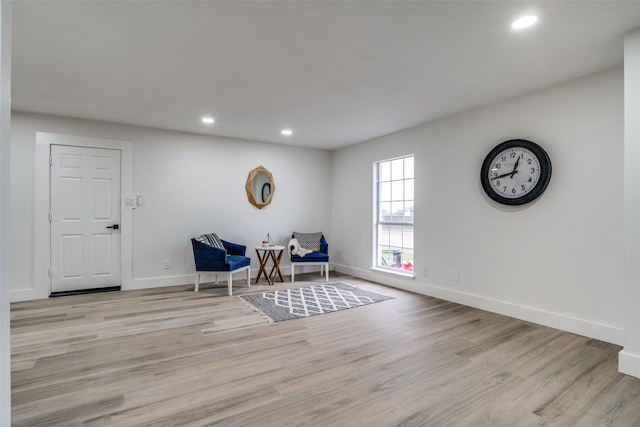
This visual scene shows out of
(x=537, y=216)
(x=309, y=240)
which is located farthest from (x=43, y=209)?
(x=537, y=216)

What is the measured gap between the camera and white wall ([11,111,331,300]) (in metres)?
4.12

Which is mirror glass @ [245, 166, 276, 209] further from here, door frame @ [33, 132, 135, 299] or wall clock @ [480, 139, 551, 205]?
wall clock @ [480, 139, 551, 205]

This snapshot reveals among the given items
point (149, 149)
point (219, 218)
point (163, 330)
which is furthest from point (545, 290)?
point (149, 149)

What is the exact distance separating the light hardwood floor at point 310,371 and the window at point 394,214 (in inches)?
60.6

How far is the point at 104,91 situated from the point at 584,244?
16.7ft

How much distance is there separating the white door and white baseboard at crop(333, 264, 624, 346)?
417 centimetres

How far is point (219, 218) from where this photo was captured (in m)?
5.34

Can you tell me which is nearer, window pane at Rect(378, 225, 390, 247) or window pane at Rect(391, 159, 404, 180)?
window pane at Rect(391, 159, 404, 180)

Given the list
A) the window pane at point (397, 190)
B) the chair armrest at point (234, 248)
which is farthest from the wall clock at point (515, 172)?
the chair armrest at point (234, 248)

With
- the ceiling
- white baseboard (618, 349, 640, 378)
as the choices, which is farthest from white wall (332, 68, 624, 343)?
white baseboard (618, 349, 640, 378)

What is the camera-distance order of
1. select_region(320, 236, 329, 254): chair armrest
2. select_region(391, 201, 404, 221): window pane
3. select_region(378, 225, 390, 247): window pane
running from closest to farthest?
select_region(391, 201, 404, 221): window pane < select_region(378, 225, 390, 247): window pane < select_region(320, 236, 329, 254): chair armrest

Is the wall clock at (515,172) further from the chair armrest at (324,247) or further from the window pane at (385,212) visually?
the chair armrest at (324,247)

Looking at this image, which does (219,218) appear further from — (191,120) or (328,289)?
(328,289)

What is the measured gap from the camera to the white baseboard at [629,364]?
223cm
